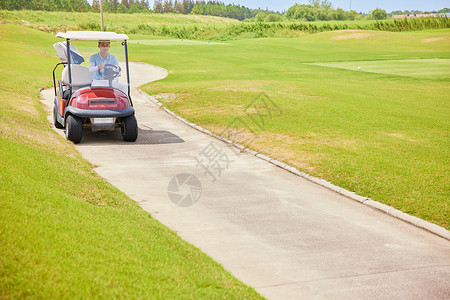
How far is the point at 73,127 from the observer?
12.4 m

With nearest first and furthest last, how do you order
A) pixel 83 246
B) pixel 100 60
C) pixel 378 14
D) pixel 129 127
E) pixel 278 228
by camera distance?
pixel 83 246, pixel 278 228, pixel 129 127, pixel 100 60, pixel 378 14

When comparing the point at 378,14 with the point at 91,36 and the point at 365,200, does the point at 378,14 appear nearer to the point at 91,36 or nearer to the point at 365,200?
the point at 91,36

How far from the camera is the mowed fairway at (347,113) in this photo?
32.2ft

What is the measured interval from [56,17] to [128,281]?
109486mm

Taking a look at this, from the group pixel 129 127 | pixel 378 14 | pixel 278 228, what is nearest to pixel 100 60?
pixel 129 127

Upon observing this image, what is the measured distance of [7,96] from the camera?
17891mm

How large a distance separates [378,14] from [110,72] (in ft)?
537

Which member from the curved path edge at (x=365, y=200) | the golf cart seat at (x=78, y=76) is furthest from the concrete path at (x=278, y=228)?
the golf cart seat at (x=78, y=76)

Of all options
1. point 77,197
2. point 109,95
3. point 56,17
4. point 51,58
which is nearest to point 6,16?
point 56,17

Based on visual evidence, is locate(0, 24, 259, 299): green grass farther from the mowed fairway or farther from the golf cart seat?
the golf cart seat

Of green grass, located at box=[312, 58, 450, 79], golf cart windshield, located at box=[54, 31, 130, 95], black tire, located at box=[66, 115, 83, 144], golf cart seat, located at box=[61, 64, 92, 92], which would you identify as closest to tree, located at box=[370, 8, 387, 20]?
green grass, located at box=[312, 58, 450, 79]

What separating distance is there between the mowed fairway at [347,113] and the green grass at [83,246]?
4.33m

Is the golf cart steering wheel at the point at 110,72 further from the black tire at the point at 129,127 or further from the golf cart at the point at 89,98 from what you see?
the black tire at the point at 129,127

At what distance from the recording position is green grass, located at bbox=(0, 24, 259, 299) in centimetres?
440
